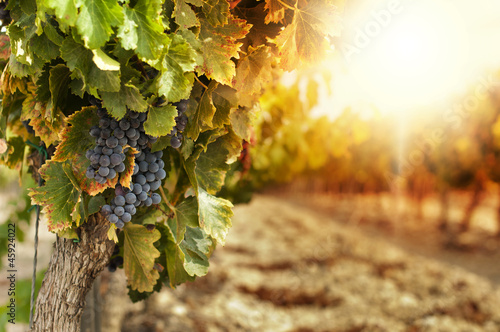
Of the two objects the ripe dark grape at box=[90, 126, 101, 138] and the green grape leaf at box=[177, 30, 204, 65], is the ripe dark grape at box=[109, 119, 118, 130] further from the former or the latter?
the green grape leaf at box=[177, 30, 204, 65]

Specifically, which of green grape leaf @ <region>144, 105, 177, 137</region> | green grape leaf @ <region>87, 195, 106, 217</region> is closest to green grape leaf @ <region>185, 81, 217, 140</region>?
green grape leaf @ <region>144, 105, 177, 137</region>

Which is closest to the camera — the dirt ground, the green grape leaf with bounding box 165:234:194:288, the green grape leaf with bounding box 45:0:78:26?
the green grape leaf with bounding box 45:0:78:26

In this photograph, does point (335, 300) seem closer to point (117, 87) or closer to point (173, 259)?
point (173, 259)

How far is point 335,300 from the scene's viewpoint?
17.6ft

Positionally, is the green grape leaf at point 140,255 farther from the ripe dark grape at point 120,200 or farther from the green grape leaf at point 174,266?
the ripe dark grape at point 120,200

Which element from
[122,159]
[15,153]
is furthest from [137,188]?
[15,153]

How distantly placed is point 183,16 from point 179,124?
0.29 metres

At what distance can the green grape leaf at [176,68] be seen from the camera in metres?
1.00

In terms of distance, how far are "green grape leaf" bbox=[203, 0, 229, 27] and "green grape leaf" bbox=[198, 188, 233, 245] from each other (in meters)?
0.47

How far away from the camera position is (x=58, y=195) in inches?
45.8

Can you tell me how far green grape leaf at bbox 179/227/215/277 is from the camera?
4.15 feet

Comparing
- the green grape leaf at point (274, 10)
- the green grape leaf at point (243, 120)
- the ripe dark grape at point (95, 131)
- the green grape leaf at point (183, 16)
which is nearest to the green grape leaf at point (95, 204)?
the ripe dark grape at point (95, 131)

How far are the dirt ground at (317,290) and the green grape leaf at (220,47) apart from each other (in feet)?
8.82

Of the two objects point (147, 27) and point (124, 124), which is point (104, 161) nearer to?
point (124, 124)
